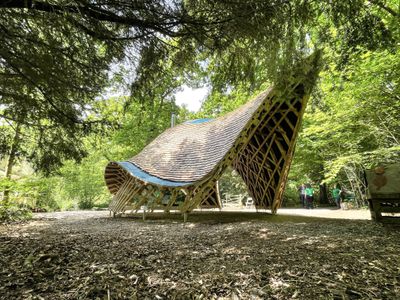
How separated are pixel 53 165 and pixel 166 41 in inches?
136

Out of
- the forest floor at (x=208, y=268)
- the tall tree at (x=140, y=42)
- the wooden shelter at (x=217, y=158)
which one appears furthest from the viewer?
the wooden shelter at (x=217, y=158)

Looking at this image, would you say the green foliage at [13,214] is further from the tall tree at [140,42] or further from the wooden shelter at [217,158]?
the tall tree at [140,42]

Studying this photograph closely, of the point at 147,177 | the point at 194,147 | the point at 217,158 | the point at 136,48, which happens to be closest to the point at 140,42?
the point at 136,48

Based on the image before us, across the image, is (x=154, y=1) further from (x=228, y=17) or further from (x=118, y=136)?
(x=118, y=136)

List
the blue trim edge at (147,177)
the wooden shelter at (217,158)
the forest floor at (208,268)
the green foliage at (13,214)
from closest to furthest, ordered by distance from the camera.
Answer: the forest floor at (208,268), the wooden shelter at (217,158), the blue trim edge at (147,177), the green foliage at (13,214)

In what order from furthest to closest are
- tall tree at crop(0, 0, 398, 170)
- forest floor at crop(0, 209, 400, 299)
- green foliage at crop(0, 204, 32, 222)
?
green foliage at crop(0, 204, 32, 222)
tall tree at crop(0, 0, 398, 170)
forest floor at crop(0, 209, 400, 299)

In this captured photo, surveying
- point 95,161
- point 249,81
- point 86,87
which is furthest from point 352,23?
point 95,161

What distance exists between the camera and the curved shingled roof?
7.05 m

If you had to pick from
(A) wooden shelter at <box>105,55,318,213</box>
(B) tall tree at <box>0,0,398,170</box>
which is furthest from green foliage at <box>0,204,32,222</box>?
(B) tall tree at <box>0,0,398,170</box>

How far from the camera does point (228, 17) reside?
9.92 feet

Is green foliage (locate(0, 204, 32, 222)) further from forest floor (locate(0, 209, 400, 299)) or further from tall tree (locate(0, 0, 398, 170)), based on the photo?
forest floor (locate(0, 209, 400, 299))

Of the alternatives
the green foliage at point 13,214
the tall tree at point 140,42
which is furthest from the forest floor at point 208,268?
the green foliage at point 13,214

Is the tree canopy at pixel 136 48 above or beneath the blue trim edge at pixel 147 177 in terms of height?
above

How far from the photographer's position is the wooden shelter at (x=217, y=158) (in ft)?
22.6
